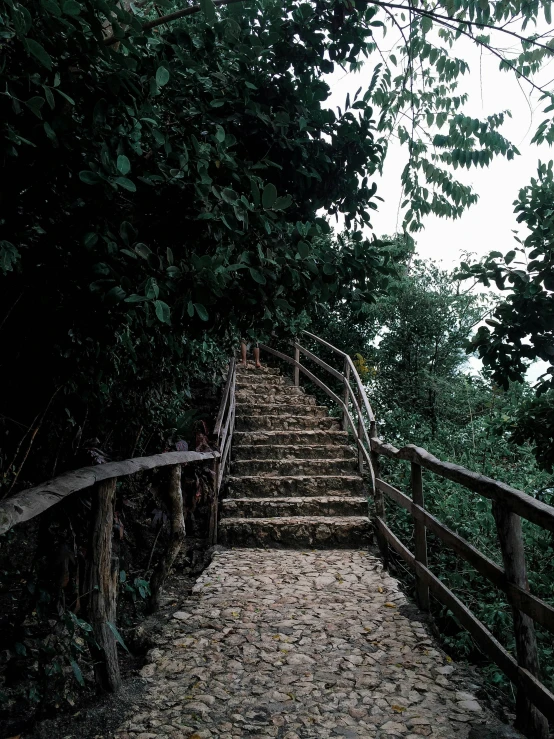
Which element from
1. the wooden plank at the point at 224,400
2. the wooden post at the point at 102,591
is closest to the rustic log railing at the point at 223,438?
the wooden plank at the point at 224,400

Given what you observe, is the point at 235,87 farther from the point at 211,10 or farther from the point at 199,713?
the point at 199,713

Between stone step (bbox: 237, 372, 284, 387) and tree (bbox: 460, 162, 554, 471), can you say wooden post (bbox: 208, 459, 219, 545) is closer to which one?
tree (bbox: 460, 162, 554, 471)

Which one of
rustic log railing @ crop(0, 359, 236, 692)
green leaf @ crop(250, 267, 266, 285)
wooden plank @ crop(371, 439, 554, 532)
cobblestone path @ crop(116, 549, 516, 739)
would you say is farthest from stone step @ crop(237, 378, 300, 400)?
green leaf @ crop(250, 267, 266, 285)

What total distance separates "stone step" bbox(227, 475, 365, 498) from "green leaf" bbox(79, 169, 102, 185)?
5.03 metres

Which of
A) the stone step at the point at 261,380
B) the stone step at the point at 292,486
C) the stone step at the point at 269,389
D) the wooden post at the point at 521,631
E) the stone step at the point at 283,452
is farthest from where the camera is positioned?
the stone step at the point at 261,380

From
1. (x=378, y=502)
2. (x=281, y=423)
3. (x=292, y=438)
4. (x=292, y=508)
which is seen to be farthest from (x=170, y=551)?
(x=281, y=423)

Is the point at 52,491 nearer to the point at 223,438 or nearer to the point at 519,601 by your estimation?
the point at 519,601

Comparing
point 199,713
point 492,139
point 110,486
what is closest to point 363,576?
point 199,713

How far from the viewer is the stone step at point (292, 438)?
7773 millimetres

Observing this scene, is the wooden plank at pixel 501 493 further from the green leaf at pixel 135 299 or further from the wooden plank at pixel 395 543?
the green leaf at pixel 135 299

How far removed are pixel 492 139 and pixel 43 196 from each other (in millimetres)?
3066

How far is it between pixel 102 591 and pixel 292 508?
150 inches

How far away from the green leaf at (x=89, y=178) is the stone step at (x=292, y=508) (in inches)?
185

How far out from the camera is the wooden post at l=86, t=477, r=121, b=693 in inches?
97.7
